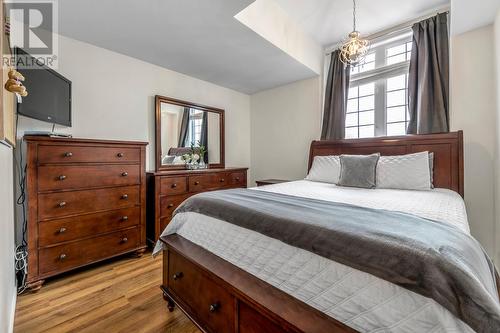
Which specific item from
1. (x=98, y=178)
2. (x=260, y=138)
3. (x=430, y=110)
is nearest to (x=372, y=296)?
(x=98, y=178)

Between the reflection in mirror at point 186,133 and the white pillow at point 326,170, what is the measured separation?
1.67 m

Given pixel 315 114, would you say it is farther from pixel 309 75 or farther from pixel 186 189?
pixel 186 189

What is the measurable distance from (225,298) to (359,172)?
6.04 feet

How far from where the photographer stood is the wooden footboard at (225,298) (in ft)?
2.92

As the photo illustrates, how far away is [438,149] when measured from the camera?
7.82 feet

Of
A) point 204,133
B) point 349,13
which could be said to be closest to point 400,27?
point 349,13

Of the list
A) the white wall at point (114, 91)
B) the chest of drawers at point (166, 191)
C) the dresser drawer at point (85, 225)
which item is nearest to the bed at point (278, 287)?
the dresser drawer at point (85, 225)

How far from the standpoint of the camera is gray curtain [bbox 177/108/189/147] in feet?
10.7

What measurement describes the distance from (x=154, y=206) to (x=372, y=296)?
2.41 metres

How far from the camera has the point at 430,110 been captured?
8.27 ft

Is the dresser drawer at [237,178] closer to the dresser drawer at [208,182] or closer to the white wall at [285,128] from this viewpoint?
the dresser drawer at [208,182]

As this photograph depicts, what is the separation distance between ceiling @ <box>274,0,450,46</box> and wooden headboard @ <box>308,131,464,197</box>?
56.8 inches

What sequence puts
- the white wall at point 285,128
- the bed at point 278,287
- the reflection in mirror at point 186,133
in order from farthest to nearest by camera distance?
the white wall at point 285,128 → the reflection in mirror at point 186,133 → the bed at point 278,287

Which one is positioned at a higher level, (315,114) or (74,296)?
(315,114)
